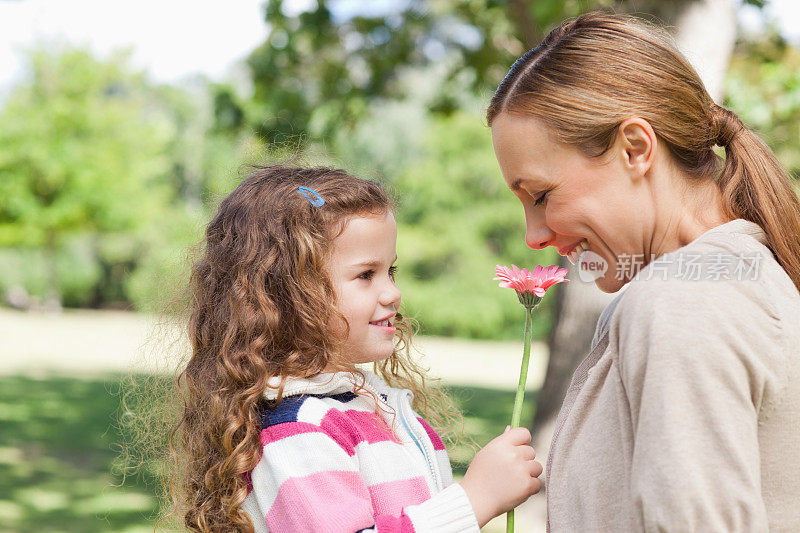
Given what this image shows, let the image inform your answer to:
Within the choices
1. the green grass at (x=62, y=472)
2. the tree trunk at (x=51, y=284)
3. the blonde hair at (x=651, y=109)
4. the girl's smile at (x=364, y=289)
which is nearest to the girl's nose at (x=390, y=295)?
the girl's smile at (x=364, y=289)

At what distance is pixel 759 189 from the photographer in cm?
163

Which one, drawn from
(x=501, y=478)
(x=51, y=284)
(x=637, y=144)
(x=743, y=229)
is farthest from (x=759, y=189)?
(x=51, y=284)

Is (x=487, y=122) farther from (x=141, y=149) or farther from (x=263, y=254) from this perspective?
(x=141, y=149)

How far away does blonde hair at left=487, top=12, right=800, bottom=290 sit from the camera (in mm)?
1636

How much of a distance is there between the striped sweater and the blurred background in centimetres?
82

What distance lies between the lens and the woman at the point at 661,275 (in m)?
1.22

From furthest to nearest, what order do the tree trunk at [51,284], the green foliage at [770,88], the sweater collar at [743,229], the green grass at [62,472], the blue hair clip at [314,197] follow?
1. the tree trunk at [51,284]
2. the green foliage at [770,88]
3. the green grass at [62,472]
4. the blue hair clip at [314,197]
5. the sweater collar at [743,229]

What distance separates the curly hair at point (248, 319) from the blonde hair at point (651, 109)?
0.71 meters

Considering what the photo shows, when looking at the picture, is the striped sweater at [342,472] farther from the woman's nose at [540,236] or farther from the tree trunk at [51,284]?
the tree trunk at [51,284]

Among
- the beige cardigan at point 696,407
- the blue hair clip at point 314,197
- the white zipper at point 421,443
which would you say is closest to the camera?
the beige cardigan at point 696,407

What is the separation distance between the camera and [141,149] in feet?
94.1

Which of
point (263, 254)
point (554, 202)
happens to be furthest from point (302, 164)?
point (554, 202)

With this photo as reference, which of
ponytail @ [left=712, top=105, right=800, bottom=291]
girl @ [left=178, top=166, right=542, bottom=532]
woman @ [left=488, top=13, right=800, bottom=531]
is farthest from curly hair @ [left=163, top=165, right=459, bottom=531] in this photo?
ponytail @ [left=712, top=105, right=800, bottom=291]

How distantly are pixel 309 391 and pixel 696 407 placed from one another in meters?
1.06
